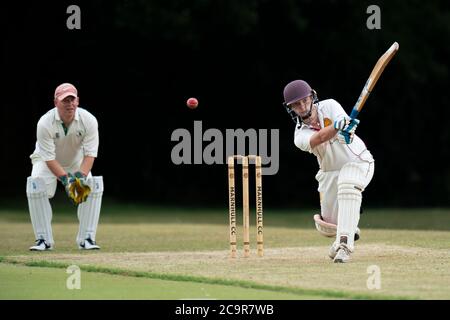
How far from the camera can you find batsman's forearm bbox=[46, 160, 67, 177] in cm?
994

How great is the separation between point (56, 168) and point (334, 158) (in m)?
2.83

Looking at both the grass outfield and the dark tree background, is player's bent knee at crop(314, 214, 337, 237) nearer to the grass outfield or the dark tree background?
the grass outfield

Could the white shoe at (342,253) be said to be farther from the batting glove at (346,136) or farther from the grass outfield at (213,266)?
the batting glove at (346,136)

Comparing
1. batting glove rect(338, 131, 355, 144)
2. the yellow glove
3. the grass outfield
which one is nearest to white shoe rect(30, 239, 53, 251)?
the grass outfield

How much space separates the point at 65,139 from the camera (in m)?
10.1

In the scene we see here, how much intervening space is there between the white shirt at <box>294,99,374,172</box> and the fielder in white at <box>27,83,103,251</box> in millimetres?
2479

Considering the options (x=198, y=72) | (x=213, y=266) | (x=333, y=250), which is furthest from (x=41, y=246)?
(x=198, y=72)

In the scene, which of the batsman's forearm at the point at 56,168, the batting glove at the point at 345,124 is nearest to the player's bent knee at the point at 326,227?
the batting glove at the point at 345,124

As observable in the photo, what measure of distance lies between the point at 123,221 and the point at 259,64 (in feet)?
23.7

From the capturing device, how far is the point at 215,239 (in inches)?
446

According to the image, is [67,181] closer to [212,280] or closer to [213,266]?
[213,266]

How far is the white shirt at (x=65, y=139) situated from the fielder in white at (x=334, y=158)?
7.67 feet
